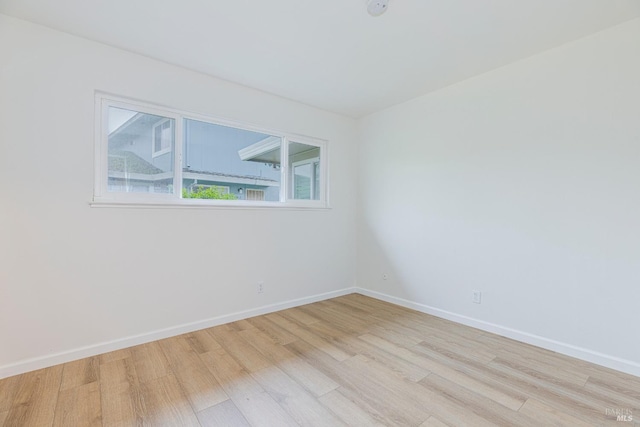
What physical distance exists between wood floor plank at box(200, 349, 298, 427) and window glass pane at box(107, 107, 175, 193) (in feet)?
5.06

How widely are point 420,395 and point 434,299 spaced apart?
5.01 feet

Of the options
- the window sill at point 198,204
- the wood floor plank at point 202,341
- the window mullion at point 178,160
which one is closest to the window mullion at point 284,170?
the window sill at point 198,204

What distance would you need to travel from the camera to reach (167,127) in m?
2.65

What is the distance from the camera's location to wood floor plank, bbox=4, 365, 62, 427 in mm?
1530

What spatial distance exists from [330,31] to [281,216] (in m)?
1.90

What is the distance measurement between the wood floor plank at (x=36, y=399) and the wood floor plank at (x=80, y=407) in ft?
0.12

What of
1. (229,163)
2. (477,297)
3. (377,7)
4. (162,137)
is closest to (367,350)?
(477,297)

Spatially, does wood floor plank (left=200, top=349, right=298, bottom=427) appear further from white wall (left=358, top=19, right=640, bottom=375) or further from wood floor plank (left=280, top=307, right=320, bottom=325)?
white wall (left=358, top=19, right=640, bottom=375)

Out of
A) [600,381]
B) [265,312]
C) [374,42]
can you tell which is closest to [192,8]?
[374,42]

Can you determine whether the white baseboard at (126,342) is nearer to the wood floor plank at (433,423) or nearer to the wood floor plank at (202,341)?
the wood floor plank at (202,341)

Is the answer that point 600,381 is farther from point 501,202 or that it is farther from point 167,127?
point 167,127

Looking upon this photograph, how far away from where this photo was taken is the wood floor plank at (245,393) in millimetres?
1556

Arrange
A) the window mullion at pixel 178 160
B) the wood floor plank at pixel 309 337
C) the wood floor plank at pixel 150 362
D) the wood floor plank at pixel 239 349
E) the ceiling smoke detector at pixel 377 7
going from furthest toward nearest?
1. the window mullion at pixel 178 160
2. the wood floor plank at pixel 309 337
3. the wood floor plank at pixel 239 349
4. the wood floor plank at pixel 150 362
5. the ceiling smoke detector at pixel 377 7

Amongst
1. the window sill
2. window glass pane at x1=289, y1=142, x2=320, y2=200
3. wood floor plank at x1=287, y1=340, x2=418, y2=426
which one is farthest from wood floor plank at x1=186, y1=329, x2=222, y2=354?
window glass pane at x1=289, y1=142, x2=320, y2=200
